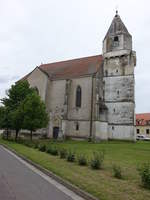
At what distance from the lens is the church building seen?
41.1 m

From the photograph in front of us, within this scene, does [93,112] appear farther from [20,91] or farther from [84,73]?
[20,91]

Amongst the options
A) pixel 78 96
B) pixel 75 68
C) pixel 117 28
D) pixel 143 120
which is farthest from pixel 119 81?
pixel 143 120

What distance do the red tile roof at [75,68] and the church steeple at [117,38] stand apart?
2.94 metres

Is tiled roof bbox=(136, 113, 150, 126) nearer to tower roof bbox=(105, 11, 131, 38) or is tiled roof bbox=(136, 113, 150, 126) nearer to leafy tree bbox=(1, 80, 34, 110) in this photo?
tower roof bbox=(105, 11, 131, 38)

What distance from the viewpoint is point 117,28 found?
4503cm

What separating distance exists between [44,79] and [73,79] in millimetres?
6198

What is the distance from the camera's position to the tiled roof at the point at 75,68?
44.5 meters

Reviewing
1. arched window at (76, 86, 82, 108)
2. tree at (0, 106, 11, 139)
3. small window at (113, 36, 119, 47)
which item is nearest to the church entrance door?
arched window at (76, 86, 82, 108)

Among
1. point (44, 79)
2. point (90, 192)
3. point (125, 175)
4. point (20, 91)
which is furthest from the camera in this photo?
point (44, 79)

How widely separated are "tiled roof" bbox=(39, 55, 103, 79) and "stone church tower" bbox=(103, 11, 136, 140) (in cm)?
223

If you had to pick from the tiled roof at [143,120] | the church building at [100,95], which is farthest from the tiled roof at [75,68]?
the tiled roof at [143,120]

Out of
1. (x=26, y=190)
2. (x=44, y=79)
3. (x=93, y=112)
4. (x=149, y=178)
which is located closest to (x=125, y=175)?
(x=149, y=178)

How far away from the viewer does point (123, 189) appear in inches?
313

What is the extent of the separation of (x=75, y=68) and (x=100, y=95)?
853 cm
